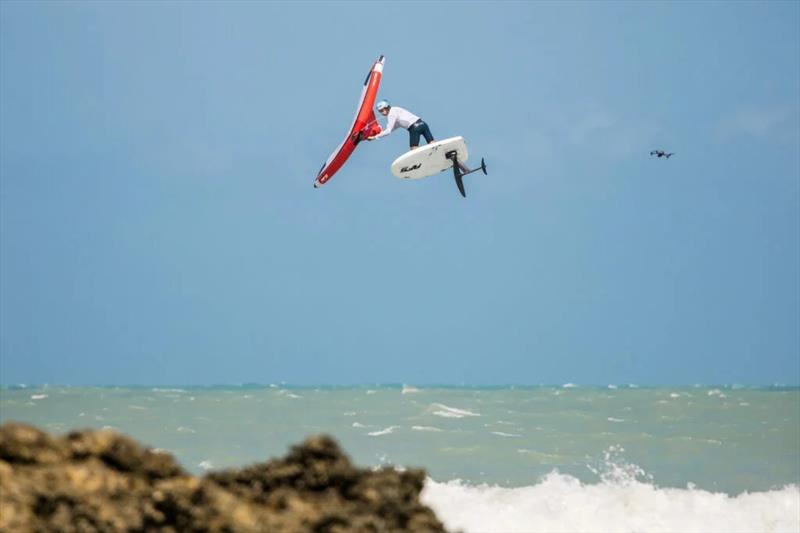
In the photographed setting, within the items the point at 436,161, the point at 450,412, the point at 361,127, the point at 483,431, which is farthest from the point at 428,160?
the point at 450,412

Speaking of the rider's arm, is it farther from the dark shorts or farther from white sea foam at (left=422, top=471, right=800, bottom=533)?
white sea foam at (left=422, top=471, right=800, bottom=533)

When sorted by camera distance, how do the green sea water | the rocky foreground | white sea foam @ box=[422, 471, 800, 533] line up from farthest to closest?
the green sea water
white sea foam @ box=[422, 471, 800, 533]
the rocky foreground

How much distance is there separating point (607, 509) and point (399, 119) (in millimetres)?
6641

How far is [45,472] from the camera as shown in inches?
117

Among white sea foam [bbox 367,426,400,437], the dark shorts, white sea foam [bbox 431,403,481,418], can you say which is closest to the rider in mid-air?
the dark shorts

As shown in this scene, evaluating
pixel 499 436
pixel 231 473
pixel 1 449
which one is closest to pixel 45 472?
pixel 1 449

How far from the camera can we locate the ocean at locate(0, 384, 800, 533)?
1302 cm

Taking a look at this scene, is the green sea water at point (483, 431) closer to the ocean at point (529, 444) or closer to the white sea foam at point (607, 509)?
the ocean at point (529, 444)

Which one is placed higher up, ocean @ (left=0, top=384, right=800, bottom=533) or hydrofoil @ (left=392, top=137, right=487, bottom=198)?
hydrofoil @ (left=392, top=137, right=487, bottom=198)

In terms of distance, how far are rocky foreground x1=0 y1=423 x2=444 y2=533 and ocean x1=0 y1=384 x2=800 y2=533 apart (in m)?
8.44

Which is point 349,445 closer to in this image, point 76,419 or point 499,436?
point 499,436

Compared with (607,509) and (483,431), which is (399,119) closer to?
(607,509)

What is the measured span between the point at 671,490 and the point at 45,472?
510 inches

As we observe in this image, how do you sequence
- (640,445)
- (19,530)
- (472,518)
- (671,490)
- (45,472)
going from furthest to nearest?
(640,445) → (671,490) → (472,518) → (45,472) → (19,530)
